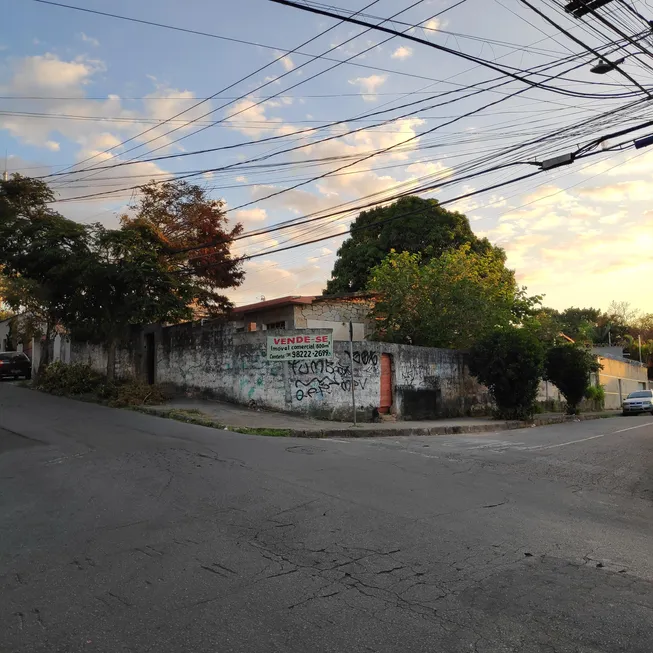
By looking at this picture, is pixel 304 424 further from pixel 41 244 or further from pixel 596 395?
pixel 596 395

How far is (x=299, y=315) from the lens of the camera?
23.4 meters

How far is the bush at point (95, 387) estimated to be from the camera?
19391mm

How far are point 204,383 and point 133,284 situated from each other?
408cm

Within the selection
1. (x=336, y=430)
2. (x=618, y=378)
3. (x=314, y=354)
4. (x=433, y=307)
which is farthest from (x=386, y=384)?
(x=618, y=378)

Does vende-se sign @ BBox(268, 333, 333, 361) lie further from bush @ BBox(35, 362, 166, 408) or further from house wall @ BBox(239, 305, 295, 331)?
house wall @ BBox(239, 305, 295, 331)

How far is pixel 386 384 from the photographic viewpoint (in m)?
18.6

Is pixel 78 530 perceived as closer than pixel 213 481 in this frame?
Yes

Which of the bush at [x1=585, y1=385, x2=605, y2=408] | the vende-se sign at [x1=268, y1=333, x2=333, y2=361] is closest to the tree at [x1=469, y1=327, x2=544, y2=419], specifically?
the vende-se sign at [x1=268, y1=333, x2=333, y2=361]

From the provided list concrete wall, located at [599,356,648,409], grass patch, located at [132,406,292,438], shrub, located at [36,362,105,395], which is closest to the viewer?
grass patch, located at [132,406,292,438]

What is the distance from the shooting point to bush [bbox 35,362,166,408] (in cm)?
1939

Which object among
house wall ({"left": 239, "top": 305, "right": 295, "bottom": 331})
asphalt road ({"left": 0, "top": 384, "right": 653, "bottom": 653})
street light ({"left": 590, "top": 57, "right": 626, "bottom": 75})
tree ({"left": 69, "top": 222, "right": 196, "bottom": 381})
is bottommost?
asphalt road ({"left": 0, "top": 384, "right": 653, "bottom": 653})

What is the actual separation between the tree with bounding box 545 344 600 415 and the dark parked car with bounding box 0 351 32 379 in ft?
88.2

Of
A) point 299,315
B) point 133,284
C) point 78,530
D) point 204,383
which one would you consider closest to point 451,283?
point 299,315

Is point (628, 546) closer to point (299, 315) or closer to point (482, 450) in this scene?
point (482, 450)
